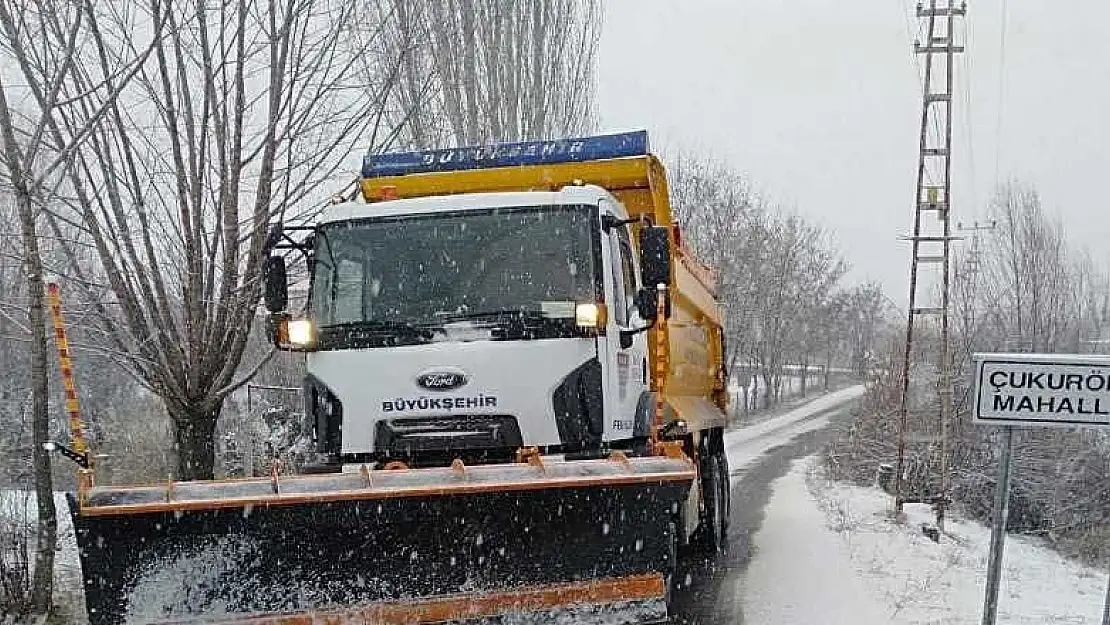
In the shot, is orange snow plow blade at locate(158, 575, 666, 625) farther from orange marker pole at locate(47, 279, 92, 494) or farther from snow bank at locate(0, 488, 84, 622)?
snow bank at locate(0, 488, 84, 622)

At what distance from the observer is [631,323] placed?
6598 mm

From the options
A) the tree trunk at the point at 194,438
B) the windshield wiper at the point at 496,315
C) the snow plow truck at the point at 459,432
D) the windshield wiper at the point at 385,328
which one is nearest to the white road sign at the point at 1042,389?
the snow plow truck at the point at 459,432

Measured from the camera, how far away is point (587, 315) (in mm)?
5824

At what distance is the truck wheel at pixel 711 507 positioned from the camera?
953 cm

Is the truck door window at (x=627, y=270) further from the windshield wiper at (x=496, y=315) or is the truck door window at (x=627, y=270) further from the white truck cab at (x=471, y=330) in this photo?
the windshield wiper at (x=496, y=315)

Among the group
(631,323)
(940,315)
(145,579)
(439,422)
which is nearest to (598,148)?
(631,323)

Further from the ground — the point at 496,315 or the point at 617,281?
the point at 617,281

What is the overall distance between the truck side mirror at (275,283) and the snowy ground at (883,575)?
401 cm

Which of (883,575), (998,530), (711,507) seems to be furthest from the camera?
(711,507)

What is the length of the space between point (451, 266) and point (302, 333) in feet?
3.17

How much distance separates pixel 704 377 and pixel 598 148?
343 cm

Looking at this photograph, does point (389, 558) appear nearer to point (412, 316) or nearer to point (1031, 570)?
point (412, 316)

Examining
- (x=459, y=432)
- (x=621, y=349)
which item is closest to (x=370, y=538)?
(x=459, y=432)

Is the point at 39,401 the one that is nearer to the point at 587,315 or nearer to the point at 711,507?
the point at 587,315
